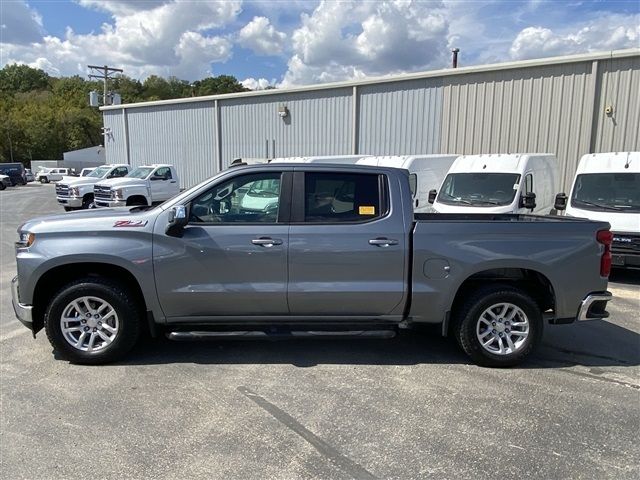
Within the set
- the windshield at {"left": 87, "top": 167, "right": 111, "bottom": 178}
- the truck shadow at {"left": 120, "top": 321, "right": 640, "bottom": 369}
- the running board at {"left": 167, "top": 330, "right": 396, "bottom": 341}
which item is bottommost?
the truck shadow at {"left": 120, "top": 321, "right": 640, "bottom": 369}

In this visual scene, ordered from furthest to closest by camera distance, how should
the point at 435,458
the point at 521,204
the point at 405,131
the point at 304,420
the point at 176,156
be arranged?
the point at 176,156 < the point at 405,131 < the point at 521,204 < the point at 304,420 < the point at 435,458

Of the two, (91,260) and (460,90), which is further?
(460,90)

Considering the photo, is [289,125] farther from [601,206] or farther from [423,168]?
[601,206]

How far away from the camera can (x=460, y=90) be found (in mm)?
15492

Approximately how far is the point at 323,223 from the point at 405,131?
13.3m

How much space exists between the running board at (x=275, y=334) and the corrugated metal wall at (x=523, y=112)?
456 inches

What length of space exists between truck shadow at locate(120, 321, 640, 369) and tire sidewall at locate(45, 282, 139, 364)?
0.25 metres

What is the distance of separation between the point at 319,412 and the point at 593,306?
2708mm

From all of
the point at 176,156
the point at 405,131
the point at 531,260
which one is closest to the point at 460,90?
the point at 405,131

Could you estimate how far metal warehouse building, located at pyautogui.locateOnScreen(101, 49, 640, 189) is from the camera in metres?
13.0

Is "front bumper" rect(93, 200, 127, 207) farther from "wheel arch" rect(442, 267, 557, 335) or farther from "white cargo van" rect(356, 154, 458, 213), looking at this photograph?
"wheel arch" rect(442, 267, 557, 335)

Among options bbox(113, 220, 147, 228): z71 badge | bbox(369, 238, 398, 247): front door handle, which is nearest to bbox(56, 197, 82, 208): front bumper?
bbox(113, 220, 147, 228): z71 badge

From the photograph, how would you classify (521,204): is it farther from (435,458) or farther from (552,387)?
(435,458)

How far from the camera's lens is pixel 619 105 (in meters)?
12.8
